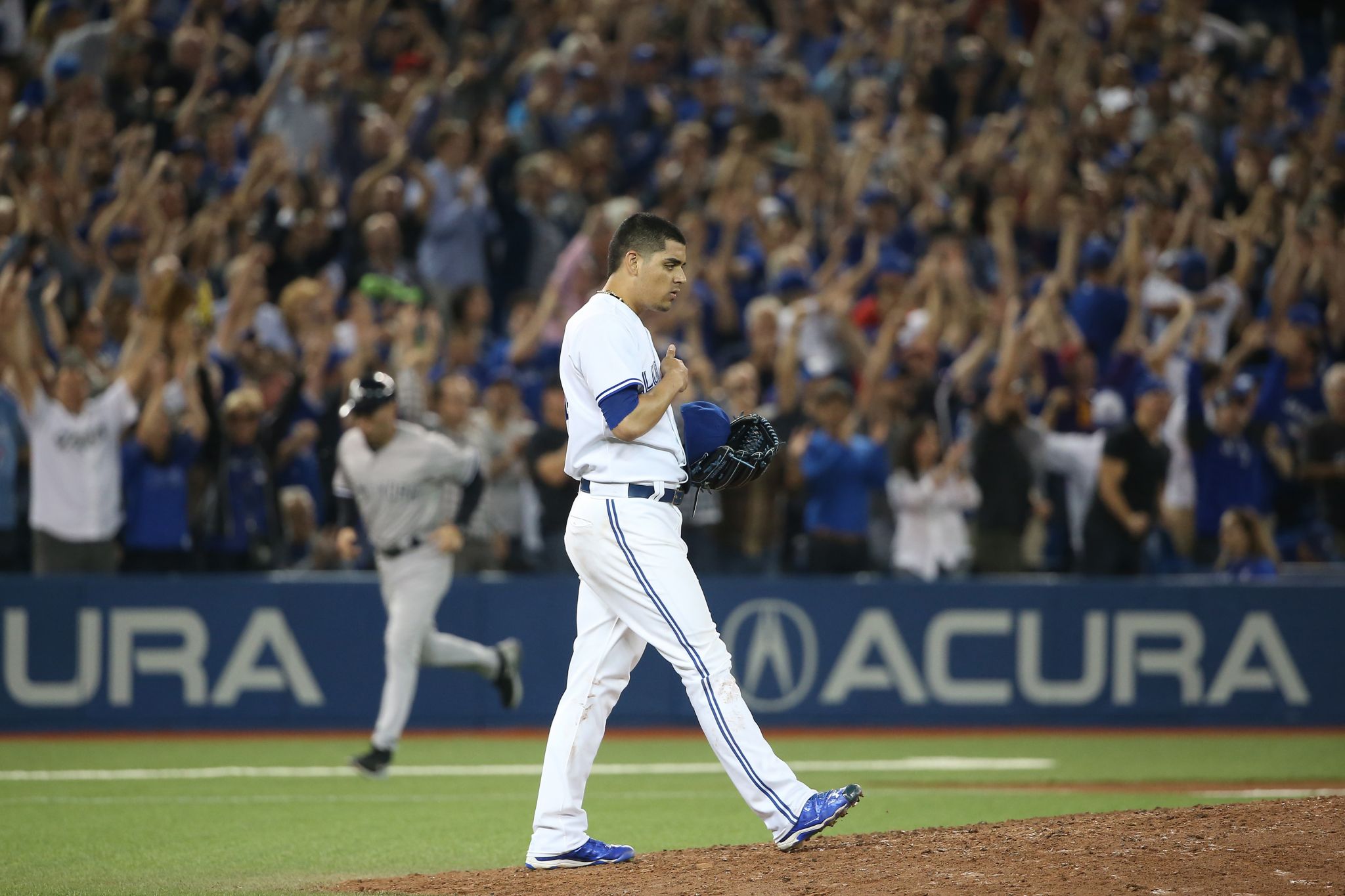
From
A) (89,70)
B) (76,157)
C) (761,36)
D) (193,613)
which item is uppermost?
(761,36)

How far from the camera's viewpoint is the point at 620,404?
20.0 ft

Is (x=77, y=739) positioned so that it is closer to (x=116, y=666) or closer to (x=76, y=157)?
(x=116, y=666)

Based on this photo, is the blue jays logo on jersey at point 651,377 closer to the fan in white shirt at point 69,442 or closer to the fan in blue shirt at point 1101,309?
the fan in white shirt at point 69,442

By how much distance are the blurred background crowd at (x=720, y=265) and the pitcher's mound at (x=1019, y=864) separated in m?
6.47

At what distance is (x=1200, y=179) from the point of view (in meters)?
16.8

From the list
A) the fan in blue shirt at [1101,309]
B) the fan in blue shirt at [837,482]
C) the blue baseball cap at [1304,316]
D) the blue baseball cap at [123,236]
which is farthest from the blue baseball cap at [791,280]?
the blue baseball cap at [123,236]

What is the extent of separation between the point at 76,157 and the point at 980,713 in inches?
371

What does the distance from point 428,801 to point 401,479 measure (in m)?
1.96

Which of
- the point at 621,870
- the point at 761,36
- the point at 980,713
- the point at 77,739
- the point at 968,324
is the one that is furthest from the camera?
the point at 761,36

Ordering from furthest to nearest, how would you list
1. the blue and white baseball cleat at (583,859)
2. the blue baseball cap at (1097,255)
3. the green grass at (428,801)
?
the blue baseball cap at (1097,255) < the green grass at (428,801) < the blue and white baseball cleat at (583,859)

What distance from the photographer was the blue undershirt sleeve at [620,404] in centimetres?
609

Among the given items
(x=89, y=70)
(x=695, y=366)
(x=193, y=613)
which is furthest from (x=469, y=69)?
(x=193, y=613)

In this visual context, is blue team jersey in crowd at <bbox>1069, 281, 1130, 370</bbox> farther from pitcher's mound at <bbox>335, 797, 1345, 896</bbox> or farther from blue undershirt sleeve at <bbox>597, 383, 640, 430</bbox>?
blue undershirt sleeve at <bbox>597, 383, 640, 430</bbox>

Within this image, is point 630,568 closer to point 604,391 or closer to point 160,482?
point 604,391
